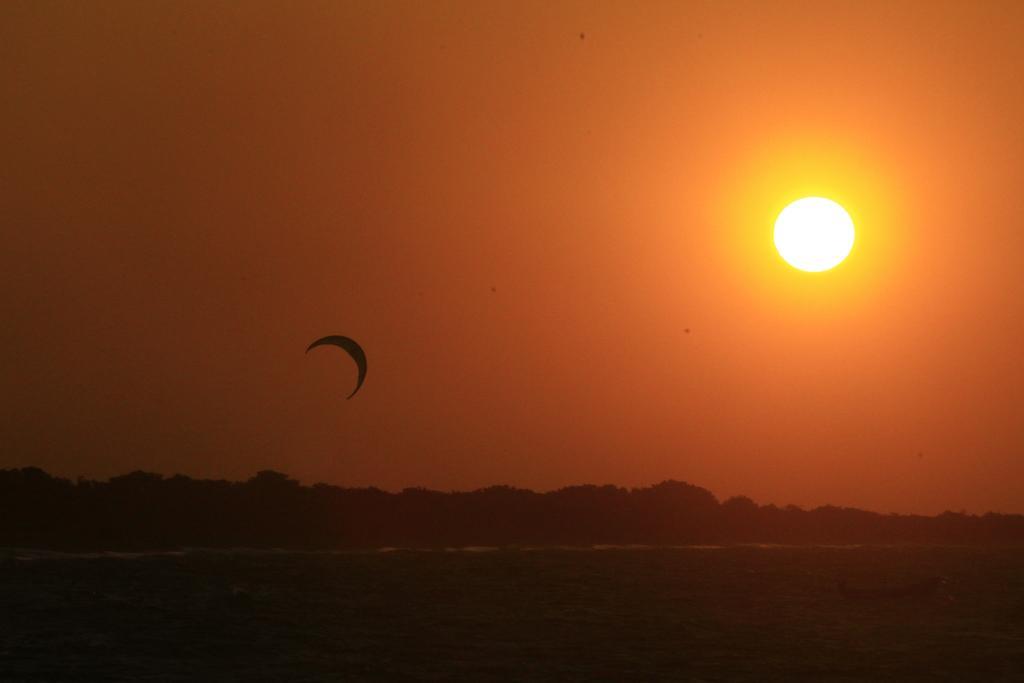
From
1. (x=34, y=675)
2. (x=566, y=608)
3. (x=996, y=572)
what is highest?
(x=996, y=572)

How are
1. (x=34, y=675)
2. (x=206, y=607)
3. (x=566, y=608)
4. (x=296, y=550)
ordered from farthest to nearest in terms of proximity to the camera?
(x=296, y=550) < (x=566, y=608) < (x=206, y=607) < (x=34, y=675)

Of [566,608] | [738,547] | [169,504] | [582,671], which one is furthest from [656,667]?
[738,547]

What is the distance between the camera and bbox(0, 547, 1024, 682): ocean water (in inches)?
1559

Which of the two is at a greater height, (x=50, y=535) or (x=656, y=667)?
(x=50, y=535)

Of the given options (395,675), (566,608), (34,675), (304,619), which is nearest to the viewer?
(34,675)

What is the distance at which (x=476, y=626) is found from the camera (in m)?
51.3

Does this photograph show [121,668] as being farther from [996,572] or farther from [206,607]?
[996,572]

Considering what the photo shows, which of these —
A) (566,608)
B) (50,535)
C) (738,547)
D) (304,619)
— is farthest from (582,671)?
(738,547)

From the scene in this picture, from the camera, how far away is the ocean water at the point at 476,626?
39594mm

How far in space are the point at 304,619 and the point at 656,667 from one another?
16408 mm

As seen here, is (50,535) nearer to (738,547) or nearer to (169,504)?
(169,504)

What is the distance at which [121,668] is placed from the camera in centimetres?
3731

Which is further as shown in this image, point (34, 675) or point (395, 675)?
point (395, 675)

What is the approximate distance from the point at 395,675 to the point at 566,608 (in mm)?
24060
